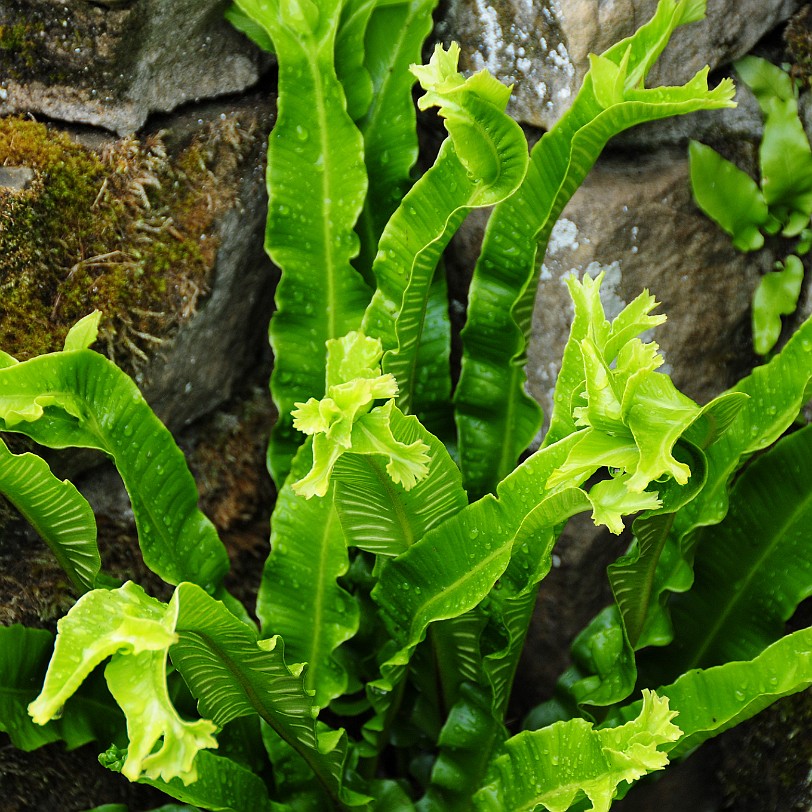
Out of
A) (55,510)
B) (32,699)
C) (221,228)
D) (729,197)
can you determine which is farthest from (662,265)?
(32,699)

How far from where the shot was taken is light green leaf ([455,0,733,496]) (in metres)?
1.06

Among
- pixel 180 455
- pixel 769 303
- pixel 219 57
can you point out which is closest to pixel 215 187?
pixel 219 57

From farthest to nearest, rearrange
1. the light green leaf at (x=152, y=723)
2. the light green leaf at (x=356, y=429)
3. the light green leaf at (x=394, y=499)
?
the light green leaf at (x=394, y=499) < the light green leaf at (x=356, y=429) < the light green leaf at (x=152, y=723)

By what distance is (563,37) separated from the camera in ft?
4.16

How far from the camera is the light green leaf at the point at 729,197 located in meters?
1.35

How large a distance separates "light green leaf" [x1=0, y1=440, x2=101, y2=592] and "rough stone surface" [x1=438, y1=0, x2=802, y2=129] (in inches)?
33.2

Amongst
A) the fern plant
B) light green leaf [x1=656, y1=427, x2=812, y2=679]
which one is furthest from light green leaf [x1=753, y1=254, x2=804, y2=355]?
light green leaf [x1=656, y1=427, x2=812, y2=679]

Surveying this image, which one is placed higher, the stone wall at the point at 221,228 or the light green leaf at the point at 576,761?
the stone wall at the point at 221,228

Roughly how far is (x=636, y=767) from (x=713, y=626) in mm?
451

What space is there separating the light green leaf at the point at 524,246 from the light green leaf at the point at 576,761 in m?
0.36

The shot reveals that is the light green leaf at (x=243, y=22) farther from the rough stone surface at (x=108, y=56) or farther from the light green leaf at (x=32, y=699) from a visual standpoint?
the light green leaf at (x=32, y=699)

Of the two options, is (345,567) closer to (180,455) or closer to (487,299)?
(180,455)

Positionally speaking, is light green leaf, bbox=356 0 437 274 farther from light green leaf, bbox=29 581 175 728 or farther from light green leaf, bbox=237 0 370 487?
light green leaf, bbox=29 581 175 728

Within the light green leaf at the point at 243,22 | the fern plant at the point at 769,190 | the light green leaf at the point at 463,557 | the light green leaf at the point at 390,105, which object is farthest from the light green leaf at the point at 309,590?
the fern plant at the point at 769,190
